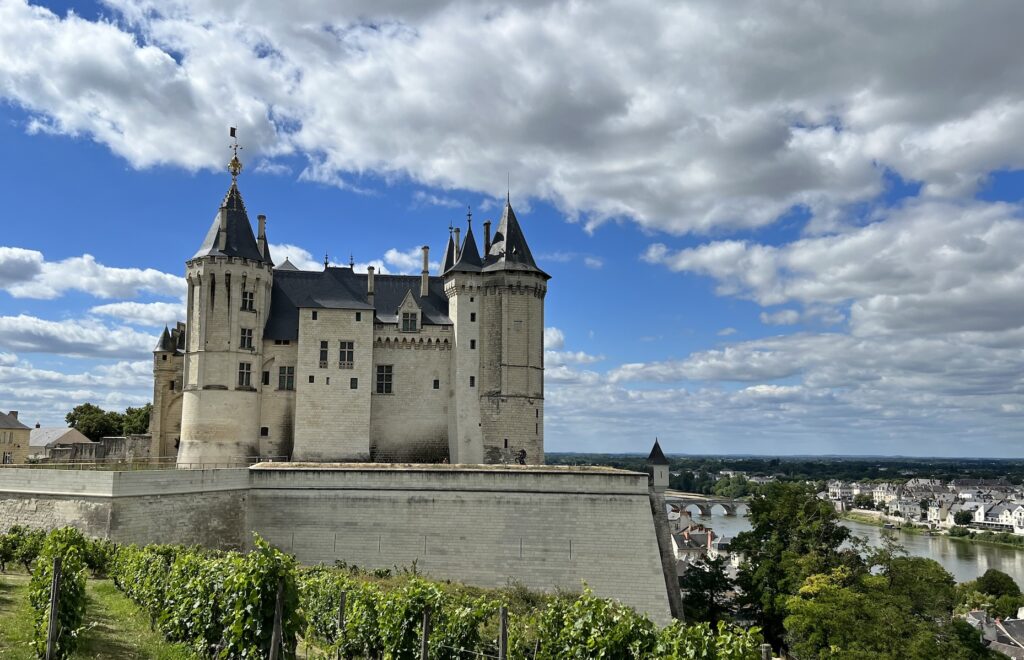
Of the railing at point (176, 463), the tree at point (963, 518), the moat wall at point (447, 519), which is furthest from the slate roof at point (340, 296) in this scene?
the tree at point (963, 518)

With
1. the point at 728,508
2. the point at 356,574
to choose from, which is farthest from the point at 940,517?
the point at 356,574

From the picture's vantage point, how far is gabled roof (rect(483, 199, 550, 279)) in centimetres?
3797

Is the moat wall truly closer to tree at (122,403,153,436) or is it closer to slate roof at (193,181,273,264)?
slate roof at (193,181,273,264)

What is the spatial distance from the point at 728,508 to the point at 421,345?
3975 inches

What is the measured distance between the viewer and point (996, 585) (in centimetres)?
5019

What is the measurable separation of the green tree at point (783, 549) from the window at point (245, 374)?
954 inches

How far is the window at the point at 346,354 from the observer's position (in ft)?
121

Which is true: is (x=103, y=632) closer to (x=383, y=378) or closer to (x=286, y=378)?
(x=286, y=378)

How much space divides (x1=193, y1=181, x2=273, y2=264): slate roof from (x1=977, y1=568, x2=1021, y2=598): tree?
50.1m

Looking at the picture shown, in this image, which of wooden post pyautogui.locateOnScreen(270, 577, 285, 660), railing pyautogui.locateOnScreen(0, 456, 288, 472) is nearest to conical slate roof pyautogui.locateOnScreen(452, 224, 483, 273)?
railing pyautogui.locateOnScreen(0, 456, 288, 472)

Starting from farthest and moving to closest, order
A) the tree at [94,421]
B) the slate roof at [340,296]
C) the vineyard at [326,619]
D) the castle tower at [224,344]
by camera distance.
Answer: the tree at [94,421] → the slate roof at [340,296] → the castle tower at [224,344] → the vineyard at [326,619]

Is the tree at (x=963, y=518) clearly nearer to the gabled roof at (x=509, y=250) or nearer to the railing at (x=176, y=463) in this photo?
the gabled roof at (x=509, y=250)

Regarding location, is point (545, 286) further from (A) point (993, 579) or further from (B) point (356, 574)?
(A) point (993, 579)

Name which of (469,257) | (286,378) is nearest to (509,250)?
(469,257)
